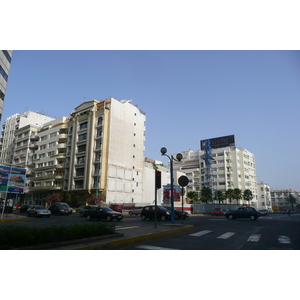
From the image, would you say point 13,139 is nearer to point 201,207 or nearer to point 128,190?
point 128,190

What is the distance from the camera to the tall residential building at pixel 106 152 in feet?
189

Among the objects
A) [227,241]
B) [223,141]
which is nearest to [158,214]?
[227,241]

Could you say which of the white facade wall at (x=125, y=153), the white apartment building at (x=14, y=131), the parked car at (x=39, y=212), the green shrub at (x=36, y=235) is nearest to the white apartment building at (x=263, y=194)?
the white facade wall at (x=125, y=153)

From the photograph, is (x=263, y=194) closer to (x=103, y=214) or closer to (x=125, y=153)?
(x=125, y=153)

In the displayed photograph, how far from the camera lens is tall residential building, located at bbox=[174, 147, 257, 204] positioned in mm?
Answer: 100000

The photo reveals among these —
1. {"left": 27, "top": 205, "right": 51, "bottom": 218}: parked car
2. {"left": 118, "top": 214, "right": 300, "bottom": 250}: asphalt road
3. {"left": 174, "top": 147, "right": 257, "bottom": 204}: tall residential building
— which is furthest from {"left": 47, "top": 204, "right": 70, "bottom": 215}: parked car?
{"left": 174, "top": 147, "right": 257, "bottom": 204}: tall residential building

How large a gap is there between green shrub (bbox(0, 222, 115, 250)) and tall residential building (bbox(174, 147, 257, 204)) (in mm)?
95381

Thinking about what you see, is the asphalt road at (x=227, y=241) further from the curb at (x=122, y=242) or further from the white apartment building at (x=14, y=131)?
the white apartment building at (x=14, y=131)

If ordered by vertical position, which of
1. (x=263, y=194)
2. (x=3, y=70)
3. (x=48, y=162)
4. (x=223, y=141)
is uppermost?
(x=223, y=141)

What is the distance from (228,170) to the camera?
101188 mm

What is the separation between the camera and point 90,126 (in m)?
61.2

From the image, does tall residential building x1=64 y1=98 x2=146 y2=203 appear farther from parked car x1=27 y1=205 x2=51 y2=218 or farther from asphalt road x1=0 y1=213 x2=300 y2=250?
asphalt road x1=0 y1=213 x2=300 y2=250

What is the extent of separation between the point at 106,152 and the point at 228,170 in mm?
58872

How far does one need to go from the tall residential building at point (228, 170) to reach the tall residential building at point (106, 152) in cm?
4462
